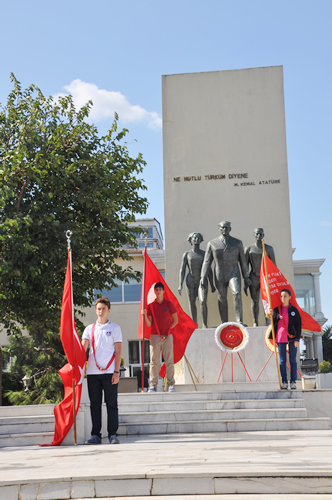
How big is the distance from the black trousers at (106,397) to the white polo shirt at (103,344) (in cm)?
9

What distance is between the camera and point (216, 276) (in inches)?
552

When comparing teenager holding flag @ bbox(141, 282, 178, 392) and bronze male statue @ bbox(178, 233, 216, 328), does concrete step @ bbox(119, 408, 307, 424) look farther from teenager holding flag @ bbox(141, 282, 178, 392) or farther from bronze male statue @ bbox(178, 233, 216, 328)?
bronze male statue @ bbox(178, 233, 216, 328)

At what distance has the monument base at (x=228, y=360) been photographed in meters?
13.1

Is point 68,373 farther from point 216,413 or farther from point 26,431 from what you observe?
point 216,413

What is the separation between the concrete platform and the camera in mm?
3955

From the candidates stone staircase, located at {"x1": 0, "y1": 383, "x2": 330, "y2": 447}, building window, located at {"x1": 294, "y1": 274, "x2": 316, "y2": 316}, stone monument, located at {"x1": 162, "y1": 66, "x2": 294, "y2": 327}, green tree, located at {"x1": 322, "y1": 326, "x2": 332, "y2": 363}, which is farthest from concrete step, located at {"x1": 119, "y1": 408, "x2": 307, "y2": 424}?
green tree, located at {"x1": 322, "y1": 326, "x2": 332, "y2": 363}

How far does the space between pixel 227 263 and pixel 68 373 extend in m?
7.25

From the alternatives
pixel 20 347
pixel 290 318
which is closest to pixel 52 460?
pixel 290 318

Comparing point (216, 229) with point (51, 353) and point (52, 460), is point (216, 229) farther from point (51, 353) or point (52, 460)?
point (52, 460)

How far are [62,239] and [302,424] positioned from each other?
915 cm

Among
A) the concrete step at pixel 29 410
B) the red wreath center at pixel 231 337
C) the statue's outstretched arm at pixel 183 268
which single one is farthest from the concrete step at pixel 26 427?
the statue's outstretched arm at pixel 183 268

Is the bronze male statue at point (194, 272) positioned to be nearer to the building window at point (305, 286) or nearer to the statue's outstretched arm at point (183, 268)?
the statue's outstretched arm at point (183, 268)

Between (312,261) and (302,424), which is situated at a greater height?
(312,261)

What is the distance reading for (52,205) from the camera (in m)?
15.9
